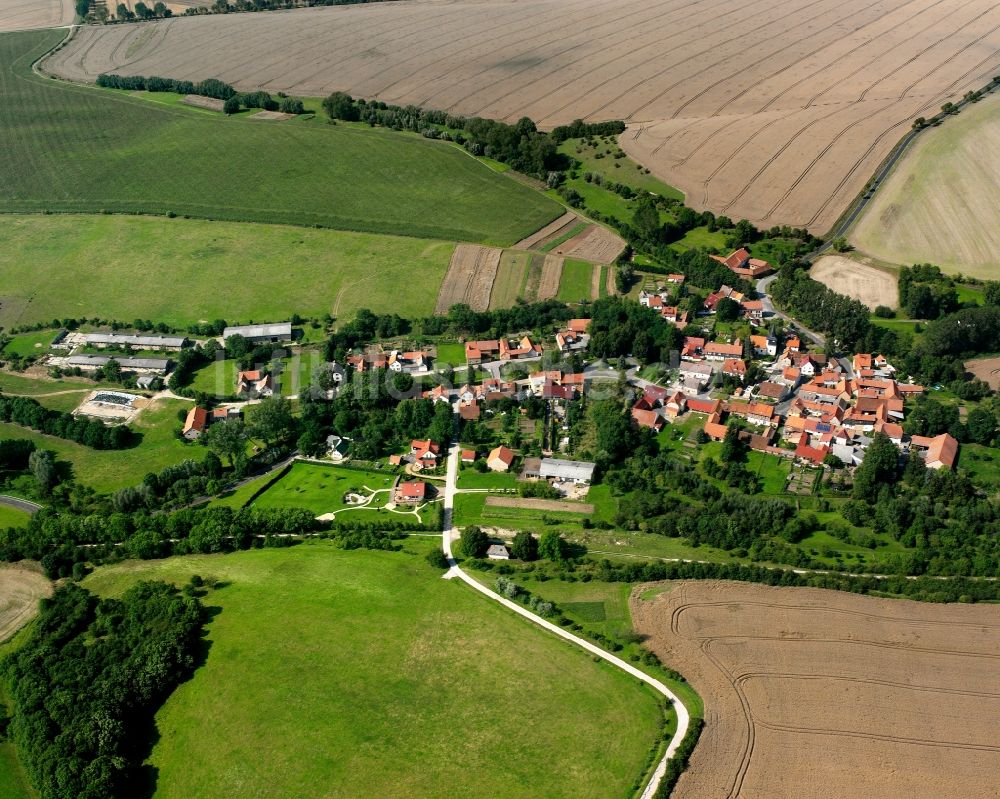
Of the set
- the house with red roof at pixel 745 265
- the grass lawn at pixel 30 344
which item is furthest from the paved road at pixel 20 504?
the house with red roof at pixel 745 265

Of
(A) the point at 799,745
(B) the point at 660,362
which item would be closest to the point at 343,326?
(B) the point at 660,362

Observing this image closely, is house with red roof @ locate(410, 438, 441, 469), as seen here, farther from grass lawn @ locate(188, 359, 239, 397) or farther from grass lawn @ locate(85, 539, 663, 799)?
grass lawn @ locate(188, 359, 239, 397)

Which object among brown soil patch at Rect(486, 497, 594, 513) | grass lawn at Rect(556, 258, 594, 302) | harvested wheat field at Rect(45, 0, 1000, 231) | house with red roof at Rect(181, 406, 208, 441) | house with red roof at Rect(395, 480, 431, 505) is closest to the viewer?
brown soil patch at Rect(486, 497, 594, 513)

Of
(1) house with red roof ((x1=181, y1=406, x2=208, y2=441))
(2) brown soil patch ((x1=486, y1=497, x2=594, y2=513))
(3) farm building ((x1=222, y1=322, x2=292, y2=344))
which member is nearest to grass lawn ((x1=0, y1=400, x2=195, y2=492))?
(1) house with red roof ((x1=181, y1=406, x2=208, y2=441))

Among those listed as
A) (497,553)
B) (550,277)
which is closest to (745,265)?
(550,277)

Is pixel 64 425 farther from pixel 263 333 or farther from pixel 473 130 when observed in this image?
pixel 473 130
